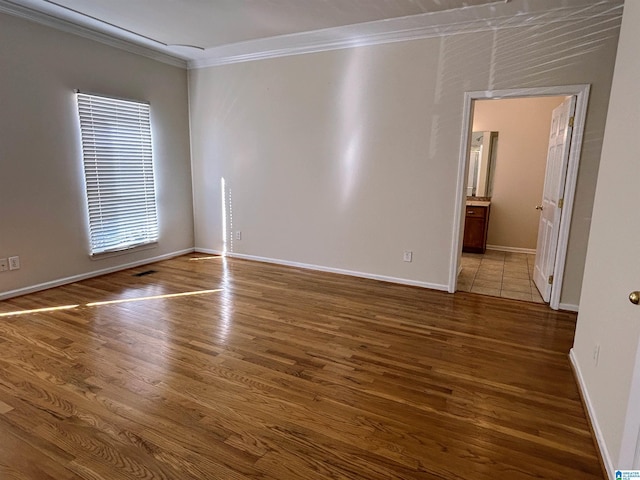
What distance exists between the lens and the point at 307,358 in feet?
8.71

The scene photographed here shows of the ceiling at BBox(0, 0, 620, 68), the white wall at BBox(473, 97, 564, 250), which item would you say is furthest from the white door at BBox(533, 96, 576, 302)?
the white wall at BBox(473, 97, 564, 250)

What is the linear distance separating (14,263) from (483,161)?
6.54 m

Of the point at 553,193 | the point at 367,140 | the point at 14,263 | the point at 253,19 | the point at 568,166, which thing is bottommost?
the point at 14,263

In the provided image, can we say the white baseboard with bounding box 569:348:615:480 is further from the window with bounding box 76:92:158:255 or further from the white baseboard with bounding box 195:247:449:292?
the window with bounding box 76:92:158:255

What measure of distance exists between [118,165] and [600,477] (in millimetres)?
5063

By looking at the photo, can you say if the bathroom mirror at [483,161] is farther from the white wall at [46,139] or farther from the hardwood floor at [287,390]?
the white wall at [46,139]

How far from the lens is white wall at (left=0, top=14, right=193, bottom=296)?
3506mm

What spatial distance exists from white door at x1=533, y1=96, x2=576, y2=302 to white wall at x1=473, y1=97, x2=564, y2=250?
196 centimetres

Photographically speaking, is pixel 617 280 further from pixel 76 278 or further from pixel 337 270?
pixel 76 278

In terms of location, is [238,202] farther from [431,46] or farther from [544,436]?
[544,436]

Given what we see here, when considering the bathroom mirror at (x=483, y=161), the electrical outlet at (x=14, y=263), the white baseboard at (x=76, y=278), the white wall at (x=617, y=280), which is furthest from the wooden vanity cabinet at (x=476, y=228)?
the electrical outlet at (x=14, y=263)

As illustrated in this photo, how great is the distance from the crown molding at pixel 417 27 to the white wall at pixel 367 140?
71 millimetres

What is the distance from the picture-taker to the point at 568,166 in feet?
11.2

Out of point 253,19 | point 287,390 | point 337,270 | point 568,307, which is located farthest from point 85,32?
point 568,307
